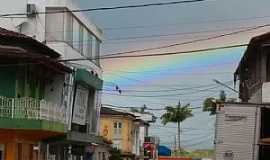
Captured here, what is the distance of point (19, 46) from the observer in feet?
106

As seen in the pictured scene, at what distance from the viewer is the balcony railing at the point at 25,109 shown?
2977cm

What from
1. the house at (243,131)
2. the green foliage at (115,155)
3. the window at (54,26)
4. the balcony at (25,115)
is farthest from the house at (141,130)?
the house at (243,131)

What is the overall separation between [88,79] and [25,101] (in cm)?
968

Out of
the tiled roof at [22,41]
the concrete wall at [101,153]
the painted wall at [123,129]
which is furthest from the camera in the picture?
the painted wall at [123,129]

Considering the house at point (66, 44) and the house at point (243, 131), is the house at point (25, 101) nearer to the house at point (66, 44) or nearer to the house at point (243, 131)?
the house at point (66, 44)

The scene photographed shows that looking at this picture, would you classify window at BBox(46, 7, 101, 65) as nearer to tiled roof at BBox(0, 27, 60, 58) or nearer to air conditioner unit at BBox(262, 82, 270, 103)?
tiled roof at BBox(0, 27, 60, 58)

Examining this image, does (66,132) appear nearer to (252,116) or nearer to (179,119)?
(252,116)

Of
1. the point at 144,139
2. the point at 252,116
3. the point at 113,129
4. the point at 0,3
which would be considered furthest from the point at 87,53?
the point at 144,139

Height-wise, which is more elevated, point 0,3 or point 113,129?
point 0,3

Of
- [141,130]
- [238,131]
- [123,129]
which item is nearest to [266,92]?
[238,131]

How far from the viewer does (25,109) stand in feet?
99.5

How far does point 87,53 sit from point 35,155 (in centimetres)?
993

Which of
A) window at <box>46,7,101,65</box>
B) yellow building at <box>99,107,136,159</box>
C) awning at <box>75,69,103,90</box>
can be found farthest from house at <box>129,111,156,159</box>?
window at <box>46,7,101,65</box>

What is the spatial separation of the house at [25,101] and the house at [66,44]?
149 centimetres
